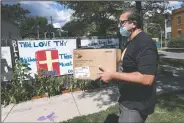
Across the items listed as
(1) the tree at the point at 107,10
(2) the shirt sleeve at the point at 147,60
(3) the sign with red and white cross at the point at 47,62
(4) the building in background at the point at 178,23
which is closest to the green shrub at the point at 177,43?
(4) the building in background at the point at 178,23

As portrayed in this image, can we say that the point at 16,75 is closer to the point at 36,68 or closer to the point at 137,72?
the point at 36,68

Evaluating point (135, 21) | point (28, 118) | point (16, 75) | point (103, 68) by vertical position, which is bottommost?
point (28, 118)

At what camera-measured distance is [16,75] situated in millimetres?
7410

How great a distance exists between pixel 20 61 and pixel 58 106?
2.25 meters

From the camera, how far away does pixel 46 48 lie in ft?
27.2

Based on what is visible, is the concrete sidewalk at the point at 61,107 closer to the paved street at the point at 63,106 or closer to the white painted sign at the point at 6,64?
the paved street at the point at 63,106

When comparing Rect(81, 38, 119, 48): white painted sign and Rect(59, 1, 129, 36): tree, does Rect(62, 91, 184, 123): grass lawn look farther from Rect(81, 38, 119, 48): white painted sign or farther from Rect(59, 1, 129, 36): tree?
Rect(59, 1, 129, 36): tree

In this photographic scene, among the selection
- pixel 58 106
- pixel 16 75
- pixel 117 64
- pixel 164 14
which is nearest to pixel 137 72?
pixel 117 64

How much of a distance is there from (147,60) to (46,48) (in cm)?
617

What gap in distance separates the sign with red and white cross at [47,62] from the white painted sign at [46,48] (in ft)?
0.36

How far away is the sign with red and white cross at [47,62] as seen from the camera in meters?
8.10

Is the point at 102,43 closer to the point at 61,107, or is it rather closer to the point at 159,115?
the point at 61,107

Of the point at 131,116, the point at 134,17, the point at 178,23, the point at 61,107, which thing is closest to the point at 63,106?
the point at 61,107

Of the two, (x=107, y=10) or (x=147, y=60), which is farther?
(x=107, y=10)
